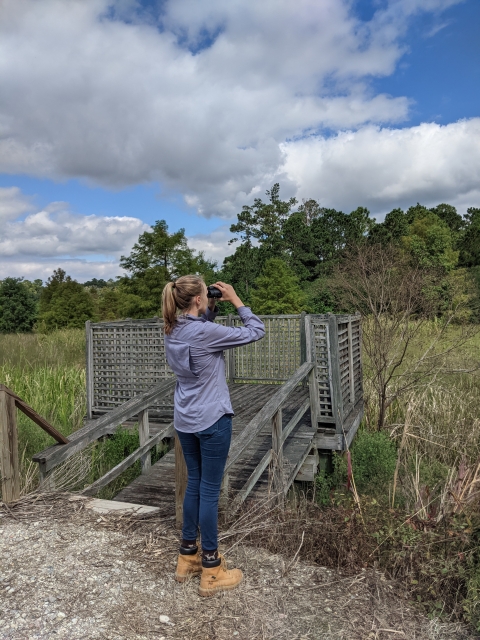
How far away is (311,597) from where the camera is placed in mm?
2674

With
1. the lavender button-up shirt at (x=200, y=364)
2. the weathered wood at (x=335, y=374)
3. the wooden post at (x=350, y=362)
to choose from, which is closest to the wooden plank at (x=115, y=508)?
the lavender button-up shirt at (x=200, y=364)

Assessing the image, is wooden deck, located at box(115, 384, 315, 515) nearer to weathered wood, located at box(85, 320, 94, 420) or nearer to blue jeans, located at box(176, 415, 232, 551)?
blue jeans, located at box(176, 415, 232, 551)

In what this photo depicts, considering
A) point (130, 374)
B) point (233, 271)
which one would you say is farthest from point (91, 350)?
point (233, 271)

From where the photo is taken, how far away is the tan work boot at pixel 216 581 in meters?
2.63

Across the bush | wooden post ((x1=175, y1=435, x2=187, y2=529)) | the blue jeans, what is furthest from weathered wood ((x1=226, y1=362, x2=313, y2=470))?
the bush

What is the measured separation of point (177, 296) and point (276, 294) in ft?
54.2

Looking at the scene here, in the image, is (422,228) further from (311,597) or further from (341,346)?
(311,597)

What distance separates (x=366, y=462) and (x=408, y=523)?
328cm

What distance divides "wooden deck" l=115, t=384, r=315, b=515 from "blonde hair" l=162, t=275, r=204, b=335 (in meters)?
1.67

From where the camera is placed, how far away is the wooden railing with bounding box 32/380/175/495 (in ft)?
11.8

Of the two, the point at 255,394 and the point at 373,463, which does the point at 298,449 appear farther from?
the point at 255,394

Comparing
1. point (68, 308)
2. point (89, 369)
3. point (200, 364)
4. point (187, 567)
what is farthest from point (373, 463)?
point (68, 308)

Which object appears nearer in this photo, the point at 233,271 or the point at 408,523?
the point at 408,523

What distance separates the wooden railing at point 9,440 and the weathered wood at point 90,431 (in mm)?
83
